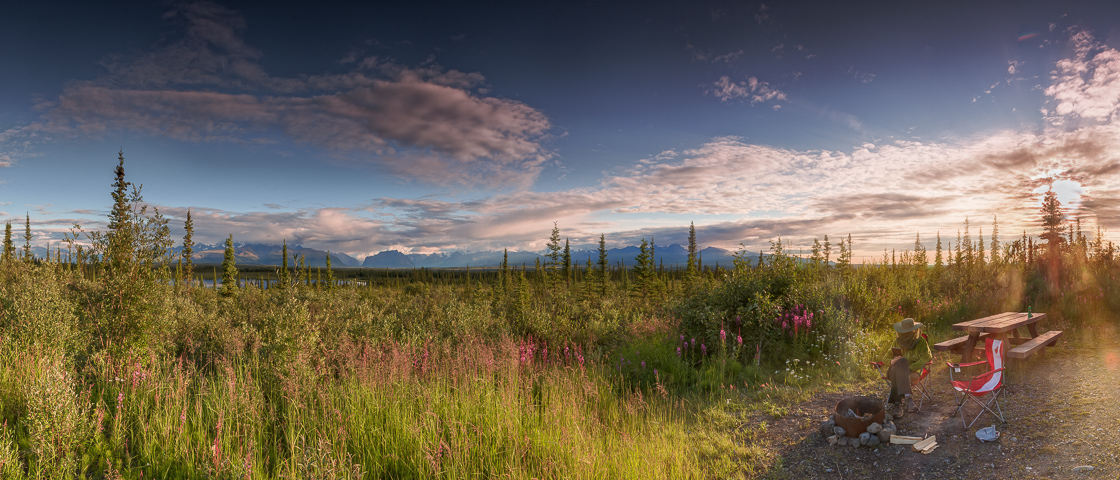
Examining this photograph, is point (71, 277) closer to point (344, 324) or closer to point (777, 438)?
point (344, 324)

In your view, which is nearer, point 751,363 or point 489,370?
point 489,370

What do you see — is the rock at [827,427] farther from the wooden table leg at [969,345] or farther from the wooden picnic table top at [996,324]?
the wooden table leg at [969,345]

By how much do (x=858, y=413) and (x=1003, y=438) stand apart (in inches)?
51.0

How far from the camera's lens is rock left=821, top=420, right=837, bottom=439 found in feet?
16.9

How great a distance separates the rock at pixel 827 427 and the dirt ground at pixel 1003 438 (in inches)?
3.3

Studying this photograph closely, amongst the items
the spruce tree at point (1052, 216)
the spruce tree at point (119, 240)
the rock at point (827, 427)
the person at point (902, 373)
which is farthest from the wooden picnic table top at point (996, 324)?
the spruce tree at point (1052, 216)

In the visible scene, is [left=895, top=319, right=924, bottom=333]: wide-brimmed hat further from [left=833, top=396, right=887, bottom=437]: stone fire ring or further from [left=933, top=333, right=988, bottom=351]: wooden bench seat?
[left=833, top=396, right=887, bottom=437]: stone fire ring

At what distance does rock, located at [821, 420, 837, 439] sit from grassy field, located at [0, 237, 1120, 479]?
0.76 metres

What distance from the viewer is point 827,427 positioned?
205 inches

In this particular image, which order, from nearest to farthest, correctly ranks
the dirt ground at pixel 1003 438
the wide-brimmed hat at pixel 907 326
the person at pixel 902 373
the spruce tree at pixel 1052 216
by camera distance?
1. the dirt ground at pixel 1003 438
2. the person at pixel 902 373
3. the wide-brimmed hat at pixel 907 326
4. the spruce tree at pixel 1052 216

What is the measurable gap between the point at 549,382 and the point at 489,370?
83 cm

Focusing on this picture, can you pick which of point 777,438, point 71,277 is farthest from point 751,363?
point 71,277

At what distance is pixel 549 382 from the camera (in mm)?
5922

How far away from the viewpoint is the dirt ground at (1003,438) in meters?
4.18
